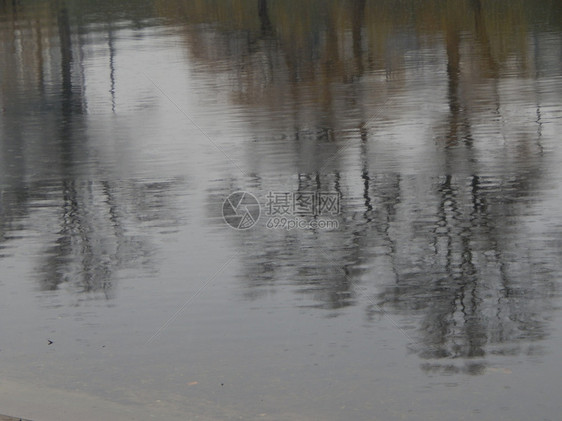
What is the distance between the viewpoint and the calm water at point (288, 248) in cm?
717

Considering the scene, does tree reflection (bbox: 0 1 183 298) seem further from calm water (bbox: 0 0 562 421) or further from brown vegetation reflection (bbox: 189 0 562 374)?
brown vegetation reflection (bbox: 189 0 562 374)

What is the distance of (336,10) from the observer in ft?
147

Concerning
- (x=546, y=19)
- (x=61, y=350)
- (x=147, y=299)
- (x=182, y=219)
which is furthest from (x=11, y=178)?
(x=546, y=19)

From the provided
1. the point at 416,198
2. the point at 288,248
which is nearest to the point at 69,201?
the point at 288,248

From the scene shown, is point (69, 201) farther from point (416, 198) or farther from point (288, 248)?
point (416, 198)

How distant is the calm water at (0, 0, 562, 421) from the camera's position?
7172 mm

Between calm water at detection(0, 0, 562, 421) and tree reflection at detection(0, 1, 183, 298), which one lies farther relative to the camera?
tree reflection at detection(0, 1, 183, 298)

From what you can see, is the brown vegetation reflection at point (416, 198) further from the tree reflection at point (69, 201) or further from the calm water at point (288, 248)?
the tree reflection at point (69, 201)

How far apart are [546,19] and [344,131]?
2108 cm

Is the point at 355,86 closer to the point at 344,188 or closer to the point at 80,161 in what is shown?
the point at 80,161

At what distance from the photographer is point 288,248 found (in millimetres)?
10492

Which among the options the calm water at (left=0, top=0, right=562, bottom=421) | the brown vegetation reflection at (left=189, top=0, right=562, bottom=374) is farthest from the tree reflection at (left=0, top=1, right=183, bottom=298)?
the brown vegetation reflection at (left=189, top=0, right=562, bottom=374)

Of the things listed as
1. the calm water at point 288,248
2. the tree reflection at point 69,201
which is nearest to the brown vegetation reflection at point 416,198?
the calm water at point 288,248

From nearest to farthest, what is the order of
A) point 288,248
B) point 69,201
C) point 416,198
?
point 288,248
point 416,198
point 69,201
